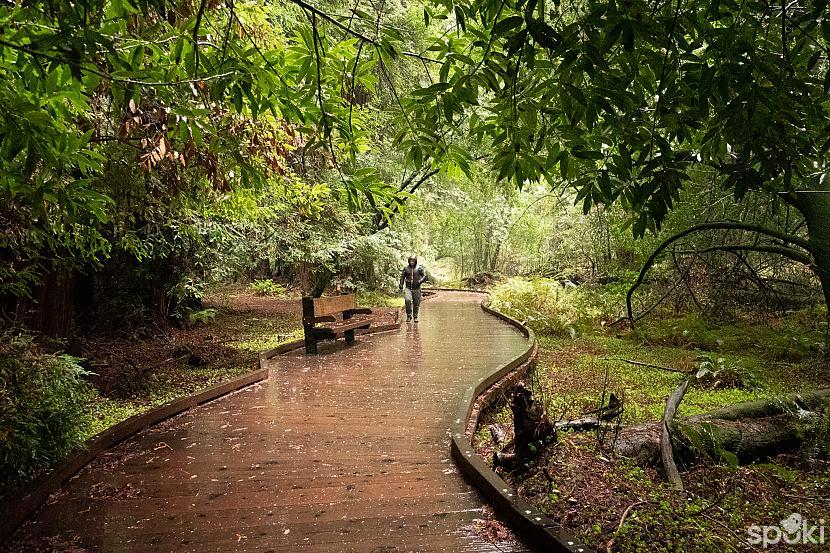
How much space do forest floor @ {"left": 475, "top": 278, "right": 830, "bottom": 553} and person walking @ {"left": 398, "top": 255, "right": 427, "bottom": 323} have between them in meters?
5.07

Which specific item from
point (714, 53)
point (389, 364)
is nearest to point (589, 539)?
point (714, 53)

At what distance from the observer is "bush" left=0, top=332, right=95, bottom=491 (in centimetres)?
351

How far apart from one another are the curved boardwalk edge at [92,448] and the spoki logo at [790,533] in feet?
15.8

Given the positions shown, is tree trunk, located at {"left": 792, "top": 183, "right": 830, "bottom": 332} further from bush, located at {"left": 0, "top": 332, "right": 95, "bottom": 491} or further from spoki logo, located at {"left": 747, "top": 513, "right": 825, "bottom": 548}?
bush, located at {"left": 0, "top": 332, "right": 95, "bottom": 491}

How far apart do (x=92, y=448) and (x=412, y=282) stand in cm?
955

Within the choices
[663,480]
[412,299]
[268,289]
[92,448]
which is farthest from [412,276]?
[268,289]

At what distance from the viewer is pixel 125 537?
3150 millimetres

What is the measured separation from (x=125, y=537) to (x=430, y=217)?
68.3 ft

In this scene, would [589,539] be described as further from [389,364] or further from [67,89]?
[389,364]

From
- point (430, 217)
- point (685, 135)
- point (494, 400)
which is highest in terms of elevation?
point (430, 217)

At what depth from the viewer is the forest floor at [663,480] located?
3.14m

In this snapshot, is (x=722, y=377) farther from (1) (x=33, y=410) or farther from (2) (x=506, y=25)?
(1) (x=33, y=410)

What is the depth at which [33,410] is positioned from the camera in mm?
3678

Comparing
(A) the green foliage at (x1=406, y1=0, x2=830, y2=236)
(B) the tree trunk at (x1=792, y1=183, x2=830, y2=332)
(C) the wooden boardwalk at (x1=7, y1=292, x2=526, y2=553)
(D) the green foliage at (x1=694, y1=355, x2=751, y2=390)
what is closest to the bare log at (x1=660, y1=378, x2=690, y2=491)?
(C) the wooden boardwalk at (x1=7, y1=292, x2=526, y2=553)
